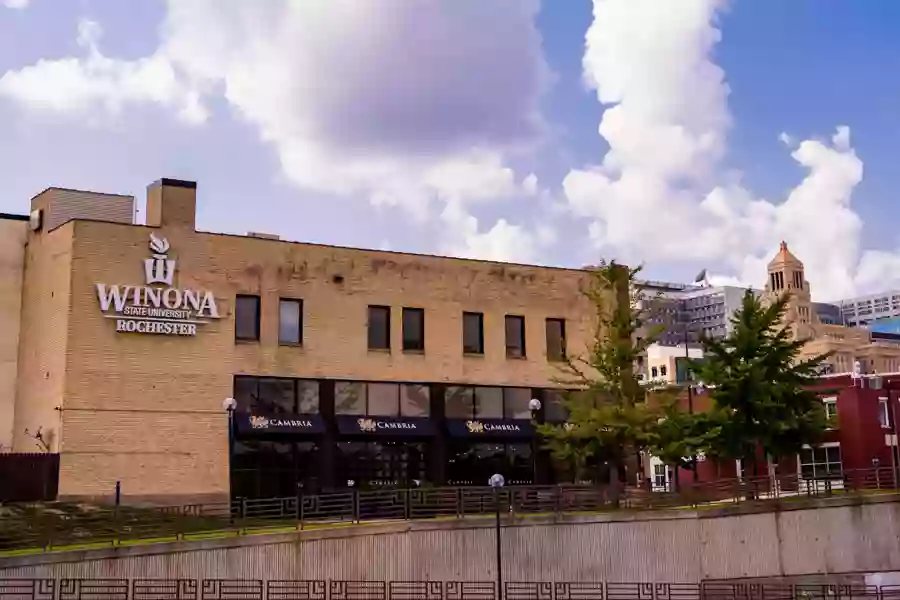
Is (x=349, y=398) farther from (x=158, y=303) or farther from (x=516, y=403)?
(x=158, y=303)

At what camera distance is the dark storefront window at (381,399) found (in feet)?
144

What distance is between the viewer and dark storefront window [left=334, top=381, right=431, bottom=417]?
44.0m

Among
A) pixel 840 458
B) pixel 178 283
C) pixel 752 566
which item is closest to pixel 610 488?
pixel 752 566

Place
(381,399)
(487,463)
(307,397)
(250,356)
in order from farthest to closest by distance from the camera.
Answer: (487,463), (381,399), (307,397), (250,356)

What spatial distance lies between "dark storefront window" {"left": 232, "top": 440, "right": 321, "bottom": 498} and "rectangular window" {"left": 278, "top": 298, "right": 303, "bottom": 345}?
4.19 m

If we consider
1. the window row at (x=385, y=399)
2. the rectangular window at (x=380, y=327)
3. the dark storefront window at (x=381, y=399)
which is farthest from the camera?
the rectangular window at (x=380, y=327)

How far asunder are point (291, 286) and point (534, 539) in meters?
15.3

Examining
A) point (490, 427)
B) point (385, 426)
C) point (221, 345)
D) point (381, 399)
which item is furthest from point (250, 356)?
point (490, 427)

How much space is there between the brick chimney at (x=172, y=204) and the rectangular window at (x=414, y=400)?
36.4ft

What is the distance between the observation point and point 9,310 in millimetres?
43750

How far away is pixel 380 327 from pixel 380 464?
18.8 feet

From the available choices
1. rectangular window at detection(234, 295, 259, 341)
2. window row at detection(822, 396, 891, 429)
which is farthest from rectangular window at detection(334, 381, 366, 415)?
window row at detection(822, 396, 891, 429)

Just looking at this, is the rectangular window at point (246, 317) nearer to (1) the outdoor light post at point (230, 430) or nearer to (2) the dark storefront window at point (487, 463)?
(1) the outdoor light post at point (230, 430)

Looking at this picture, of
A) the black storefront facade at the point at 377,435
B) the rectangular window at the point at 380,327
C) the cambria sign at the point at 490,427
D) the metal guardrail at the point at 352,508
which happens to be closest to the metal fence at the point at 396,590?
the metal guardrail at the point at 352,508
